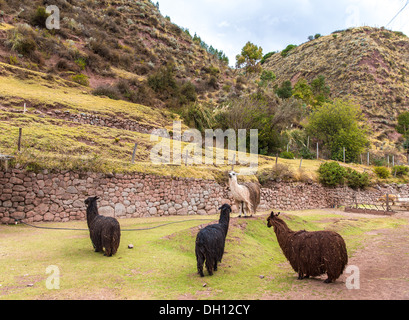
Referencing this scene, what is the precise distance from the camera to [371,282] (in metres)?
5.14

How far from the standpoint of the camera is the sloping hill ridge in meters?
62.6

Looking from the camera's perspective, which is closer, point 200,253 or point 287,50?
point 200,253

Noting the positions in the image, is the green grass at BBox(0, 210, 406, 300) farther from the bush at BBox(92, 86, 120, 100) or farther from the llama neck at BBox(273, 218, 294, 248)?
the bush at BBox(92, 86, 120, 100)

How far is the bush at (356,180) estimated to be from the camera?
88.3 feet

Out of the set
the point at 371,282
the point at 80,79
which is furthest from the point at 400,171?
the point at 80,79

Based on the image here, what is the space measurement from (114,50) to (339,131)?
36.6 metres

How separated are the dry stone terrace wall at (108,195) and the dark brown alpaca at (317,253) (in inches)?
395

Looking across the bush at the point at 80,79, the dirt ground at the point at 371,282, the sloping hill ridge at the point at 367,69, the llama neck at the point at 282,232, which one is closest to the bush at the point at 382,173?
the dirt ground at the point at 371,282

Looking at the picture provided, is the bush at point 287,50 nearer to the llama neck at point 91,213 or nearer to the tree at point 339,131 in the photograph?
the tree at point 339,131

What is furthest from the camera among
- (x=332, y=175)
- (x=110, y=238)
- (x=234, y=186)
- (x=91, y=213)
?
(x=332, y=175)

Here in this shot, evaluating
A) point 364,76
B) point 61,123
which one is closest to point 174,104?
point 61,123

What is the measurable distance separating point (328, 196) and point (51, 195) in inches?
923

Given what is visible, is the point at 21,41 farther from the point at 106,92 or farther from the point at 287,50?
the point at 287,50

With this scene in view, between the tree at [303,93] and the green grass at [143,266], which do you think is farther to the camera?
the tree at [303,93]
